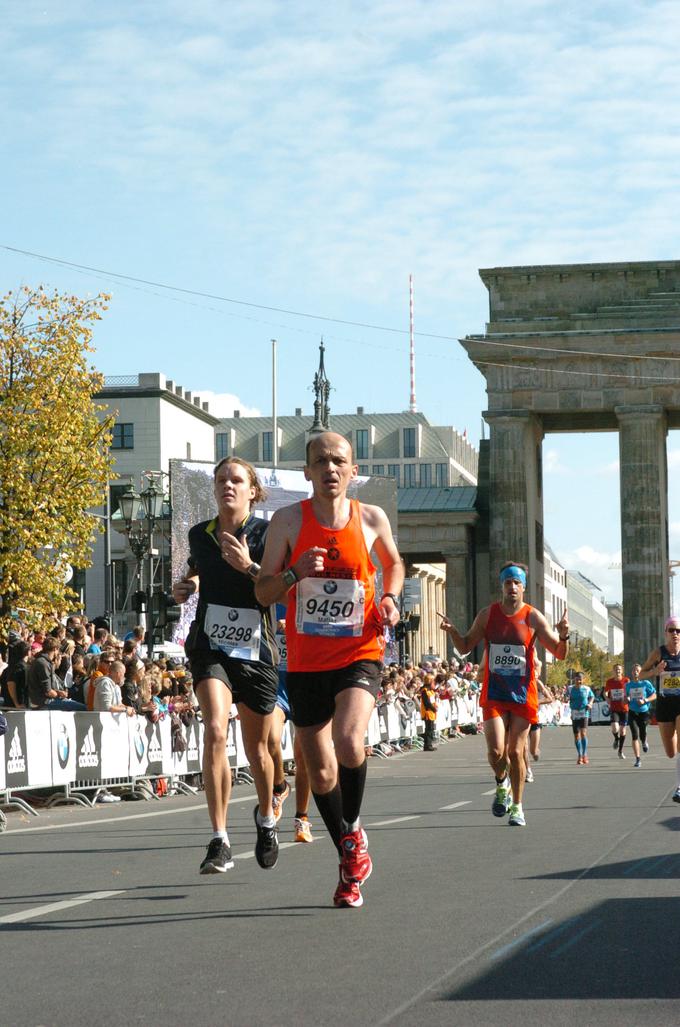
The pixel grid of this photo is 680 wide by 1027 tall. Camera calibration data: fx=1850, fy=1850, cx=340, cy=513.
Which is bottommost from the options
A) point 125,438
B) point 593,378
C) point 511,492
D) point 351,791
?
point 351,791

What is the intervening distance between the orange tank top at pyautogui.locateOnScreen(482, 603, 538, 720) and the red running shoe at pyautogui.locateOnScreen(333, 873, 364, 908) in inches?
250

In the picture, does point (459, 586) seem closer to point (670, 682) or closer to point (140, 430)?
point (140, 430)

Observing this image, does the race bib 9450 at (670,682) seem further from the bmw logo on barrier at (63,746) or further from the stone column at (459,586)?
the stone column at (459,586)

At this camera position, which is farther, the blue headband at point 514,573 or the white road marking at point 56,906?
the blue headband at point 514,573

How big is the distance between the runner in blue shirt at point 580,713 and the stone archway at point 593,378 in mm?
44319

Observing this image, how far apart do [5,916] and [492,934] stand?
2.30 meters

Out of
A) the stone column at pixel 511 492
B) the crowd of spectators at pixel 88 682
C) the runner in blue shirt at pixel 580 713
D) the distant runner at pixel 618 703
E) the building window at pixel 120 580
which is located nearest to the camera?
the crowd of spectators at pixel 88 682

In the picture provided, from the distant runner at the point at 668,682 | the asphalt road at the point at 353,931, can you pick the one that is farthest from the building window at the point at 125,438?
the asphalt road at the point at 353,931

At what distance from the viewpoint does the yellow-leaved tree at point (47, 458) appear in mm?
35719

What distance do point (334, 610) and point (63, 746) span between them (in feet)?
37.4

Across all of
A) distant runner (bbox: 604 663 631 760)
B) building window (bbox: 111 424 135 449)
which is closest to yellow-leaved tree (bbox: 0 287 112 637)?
distant runner (bbox: 604 663 631 760)

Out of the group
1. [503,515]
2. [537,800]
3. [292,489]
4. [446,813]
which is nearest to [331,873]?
[446,813]

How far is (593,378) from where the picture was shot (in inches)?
3159

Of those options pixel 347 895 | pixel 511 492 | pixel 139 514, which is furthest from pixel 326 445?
pixel 511 492
